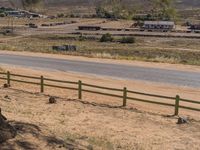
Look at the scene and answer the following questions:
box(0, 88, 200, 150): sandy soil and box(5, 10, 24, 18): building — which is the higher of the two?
box(5, 10, 24, 18): building

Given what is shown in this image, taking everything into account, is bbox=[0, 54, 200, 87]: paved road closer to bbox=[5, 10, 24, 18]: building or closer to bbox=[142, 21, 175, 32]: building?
bbox=[142, 21, 175, 32]: building

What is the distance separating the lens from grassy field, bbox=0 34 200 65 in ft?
186

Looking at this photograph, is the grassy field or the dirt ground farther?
the grassy field

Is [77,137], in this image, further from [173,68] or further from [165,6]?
[173,68]

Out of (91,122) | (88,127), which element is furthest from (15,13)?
(88,127)

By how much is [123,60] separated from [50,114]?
1127 inches

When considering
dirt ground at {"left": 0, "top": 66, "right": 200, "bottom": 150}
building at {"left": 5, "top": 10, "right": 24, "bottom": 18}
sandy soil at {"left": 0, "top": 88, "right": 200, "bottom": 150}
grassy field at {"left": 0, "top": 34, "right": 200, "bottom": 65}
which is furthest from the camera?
building at {"left": 5, "top": 10, "right": 24, "bottom": 18}

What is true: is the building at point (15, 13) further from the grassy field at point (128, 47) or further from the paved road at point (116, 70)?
the paved road at point (116, 70)

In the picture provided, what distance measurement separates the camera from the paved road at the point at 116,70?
35.2 meters

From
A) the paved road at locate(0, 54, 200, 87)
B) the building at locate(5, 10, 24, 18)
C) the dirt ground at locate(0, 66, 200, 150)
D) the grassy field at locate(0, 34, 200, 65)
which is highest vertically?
the building at locate(5, 10, 24, 18)

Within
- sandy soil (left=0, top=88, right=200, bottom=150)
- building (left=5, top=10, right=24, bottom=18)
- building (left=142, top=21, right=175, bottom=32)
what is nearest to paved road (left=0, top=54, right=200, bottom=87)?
sandy soil (left=0, top=88, right=200, bottom=150)

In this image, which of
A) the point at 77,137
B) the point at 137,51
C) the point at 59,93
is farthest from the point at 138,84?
the point at 137,51

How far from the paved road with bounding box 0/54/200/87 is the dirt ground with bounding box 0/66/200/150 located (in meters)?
5.12

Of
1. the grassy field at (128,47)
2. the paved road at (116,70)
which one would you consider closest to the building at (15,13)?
the grassy field at (128,47)
